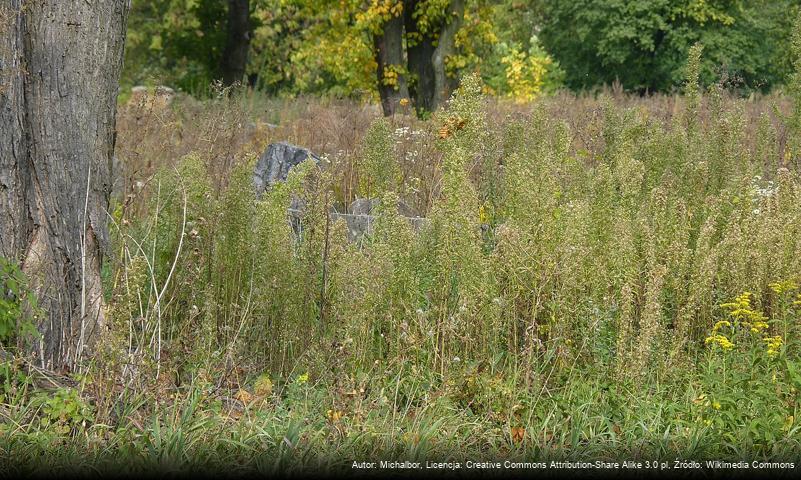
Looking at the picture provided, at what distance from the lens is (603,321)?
17.6ft

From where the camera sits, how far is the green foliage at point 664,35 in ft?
110

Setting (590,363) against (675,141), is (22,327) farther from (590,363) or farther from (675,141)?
(675,141)

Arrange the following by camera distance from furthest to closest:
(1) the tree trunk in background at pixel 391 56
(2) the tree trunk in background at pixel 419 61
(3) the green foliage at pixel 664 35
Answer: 1. (3) the green foliage at pixel 664 35
2. (2) the tree trunk in background at pixel 419 61
3. (1) the tree trunk in background at pixel 391 56

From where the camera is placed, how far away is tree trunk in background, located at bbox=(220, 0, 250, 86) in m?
28.6

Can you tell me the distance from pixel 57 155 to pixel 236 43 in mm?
24460

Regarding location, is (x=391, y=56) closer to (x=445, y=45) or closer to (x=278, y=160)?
(x=445, y=45)

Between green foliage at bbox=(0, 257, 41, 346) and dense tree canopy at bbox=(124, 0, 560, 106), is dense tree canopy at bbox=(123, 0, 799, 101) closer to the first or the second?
dense tree canopy at bbox=(124, 0, 560, 106)

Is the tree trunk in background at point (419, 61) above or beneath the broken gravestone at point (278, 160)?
above

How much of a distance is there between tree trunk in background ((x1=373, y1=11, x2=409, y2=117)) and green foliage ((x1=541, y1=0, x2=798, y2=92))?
1437 centimetres

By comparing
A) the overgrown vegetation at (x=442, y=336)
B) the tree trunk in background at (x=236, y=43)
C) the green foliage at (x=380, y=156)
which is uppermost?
the tree trunk in background at (x=236, y=43)

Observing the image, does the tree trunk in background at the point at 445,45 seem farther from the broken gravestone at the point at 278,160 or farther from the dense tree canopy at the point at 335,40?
the broken gravestone at the point at 278,160

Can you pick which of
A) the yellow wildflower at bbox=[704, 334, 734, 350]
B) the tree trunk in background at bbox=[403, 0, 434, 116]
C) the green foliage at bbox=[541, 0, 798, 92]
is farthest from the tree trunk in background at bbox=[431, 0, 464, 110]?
the yellow wildflower at bbox=[704, 334, 734, 350]

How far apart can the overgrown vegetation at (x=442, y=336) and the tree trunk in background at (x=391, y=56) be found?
13.5m

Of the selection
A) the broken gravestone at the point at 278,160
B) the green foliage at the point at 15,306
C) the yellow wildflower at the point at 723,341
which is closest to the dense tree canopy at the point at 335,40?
the broken gravestone at the point at 278,160
